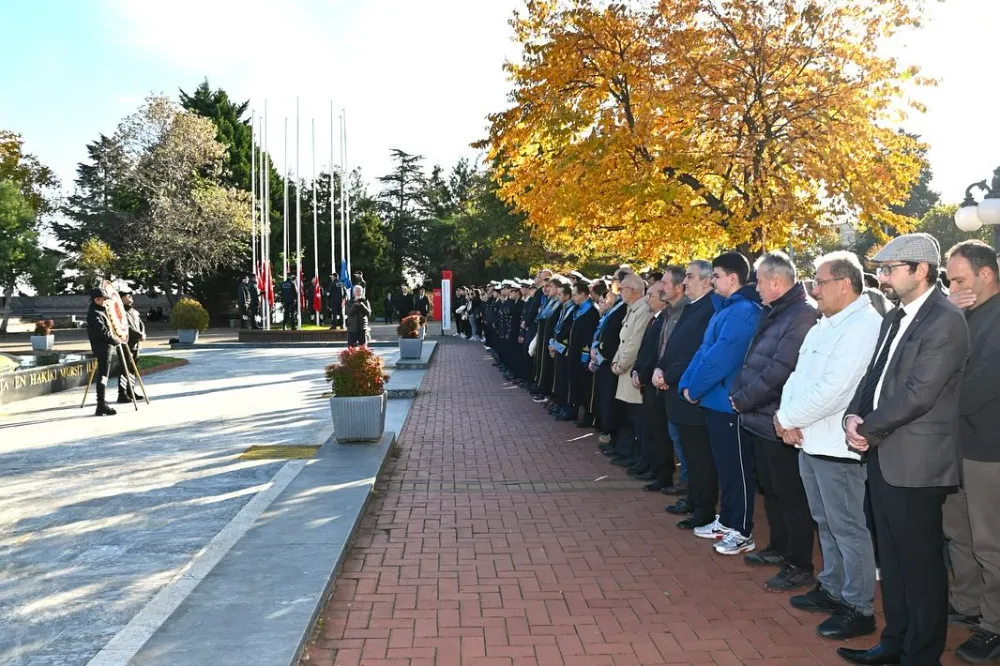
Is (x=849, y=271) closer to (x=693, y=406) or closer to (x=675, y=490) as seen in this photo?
(x=693, y=406)

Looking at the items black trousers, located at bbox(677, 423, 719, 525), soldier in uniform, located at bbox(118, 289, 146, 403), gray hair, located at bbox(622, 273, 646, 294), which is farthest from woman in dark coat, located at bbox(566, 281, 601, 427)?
soldier in uniform, located at bbox(118, 289, 146, 403)

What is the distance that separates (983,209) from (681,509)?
5.02m

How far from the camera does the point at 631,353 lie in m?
8.12

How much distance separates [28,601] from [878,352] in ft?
16.2

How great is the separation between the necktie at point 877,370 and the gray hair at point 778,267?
3.86 feet

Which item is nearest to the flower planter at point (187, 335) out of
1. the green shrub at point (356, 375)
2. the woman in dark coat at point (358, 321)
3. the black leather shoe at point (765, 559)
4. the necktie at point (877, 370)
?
the woman in dark coat at point (358, 321)

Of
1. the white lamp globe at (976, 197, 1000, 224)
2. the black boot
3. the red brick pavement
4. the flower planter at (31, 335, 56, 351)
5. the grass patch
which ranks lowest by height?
the red brick pavement

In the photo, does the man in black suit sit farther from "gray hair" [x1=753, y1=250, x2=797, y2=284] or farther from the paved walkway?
the paved walkway

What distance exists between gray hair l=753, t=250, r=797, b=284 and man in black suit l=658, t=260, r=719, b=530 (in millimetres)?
1141

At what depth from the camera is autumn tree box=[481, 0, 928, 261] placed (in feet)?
42.2

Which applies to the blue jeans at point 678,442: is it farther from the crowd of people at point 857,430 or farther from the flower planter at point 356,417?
the flower planter at point 356,417

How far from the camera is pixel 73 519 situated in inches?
258

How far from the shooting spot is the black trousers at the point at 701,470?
6215 mm

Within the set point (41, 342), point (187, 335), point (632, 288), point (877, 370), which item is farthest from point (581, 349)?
point (41, 342)
